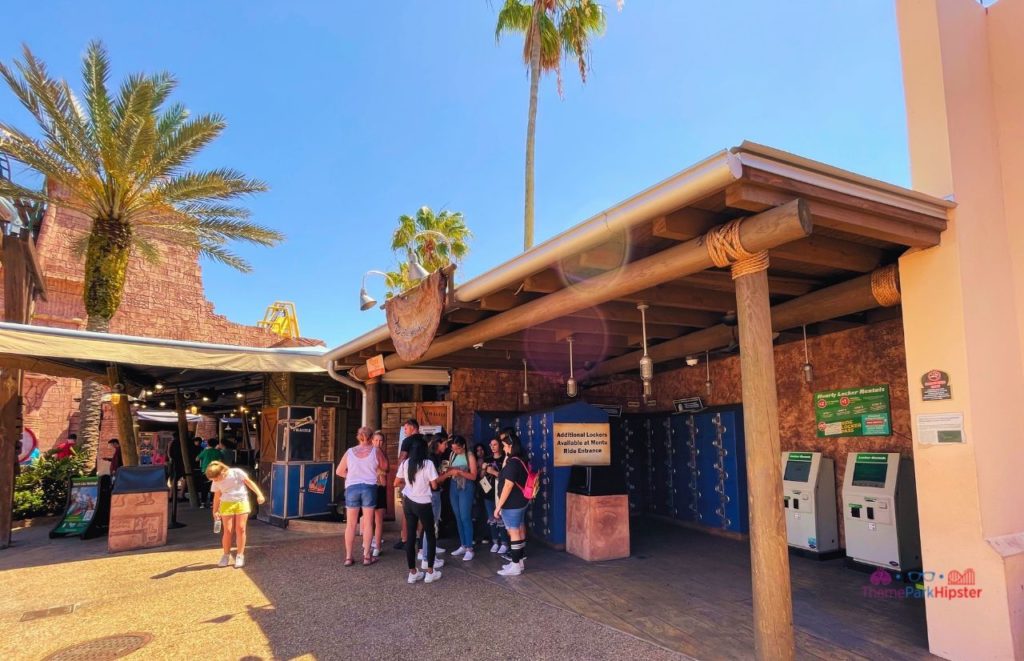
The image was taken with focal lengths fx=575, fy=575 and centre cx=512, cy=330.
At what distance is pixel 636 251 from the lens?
15.8 ft

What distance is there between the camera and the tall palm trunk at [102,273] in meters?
11.3

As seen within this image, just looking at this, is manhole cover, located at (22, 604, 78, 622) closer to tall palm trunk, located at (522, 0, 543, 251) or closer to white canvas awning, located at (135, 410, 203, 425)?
tall palm trunk, located at (522, 0, 543, 251)

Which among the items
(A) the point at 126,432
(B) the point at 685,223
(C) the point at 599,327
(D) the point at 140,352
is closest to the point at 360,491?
(C) the point at 599,327

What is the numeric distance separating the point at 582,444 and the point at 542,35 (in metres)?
10.7

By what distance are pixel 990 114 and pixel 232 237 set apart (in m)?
13.4

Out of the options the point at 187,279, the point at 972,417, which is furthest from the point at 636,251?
the point at 187,279

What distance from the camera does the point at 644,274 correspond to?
438 cm

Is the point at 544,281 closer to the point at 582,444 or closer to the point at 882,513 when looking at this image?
the point at 582,444

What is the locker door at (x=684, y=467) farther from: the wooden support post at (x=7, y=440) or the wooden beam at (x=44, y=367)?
the wooden support post at (x=7, y=440)

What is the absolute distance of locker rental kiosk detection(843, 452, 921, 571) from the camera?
593cm

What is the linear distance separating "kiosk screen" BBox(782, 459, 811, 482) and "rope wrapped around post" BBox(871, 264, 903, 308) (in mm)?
3037

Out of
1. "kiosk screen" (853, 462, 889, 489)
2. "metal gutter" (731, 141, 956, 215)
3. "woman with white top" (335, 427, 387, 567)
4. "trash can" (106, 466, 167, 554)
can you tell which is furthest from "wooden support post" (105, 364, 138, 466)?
"kiosk screen" (853, 462, 889, 489)

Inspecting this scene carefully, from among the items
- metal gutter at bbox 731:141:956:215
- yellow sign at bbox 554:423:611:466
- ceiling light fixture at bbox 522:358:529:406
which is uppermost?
metal gutter at bbox 731:141:956:215

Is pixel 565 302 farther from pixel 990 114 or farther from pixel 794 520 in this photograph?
pixel 794 520
